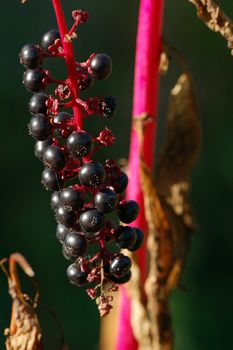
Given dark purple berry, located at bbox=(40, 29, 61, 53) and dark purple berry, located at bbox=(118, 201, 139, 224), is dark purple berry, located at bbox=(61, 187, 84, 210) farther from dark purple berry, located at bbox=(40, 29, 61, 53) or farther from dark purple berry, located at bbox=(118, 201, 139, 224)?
dark purple berry, located at bbox=(40, 29, 61, 53)

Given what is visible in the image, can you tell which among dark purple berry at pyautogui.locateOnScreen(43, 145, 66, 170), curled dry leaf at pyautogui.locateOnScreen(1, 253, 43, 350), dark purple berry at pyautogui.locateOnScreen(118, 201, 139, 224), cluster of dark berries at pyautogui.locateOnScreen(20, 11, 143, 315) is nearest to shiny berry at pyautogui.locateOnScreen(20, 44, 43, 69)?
cluster of dark berries at pyautogui.locateOnScreen(20, 11, 143, 315)

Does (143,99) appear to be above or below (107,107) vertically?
above

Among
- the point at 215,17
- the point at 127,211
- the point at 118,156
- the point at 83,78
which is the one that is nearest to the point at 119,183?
the point at 127,211

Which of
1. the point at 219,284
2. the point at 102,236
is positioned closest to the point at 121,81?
the point at 219,284

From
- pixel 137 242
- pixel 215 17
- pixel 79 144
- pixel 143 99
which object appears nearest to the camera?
pixel 79 144

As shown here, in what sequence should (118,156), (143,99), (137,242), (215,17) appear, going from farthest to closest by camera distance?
1. (118,156)
2. (143,99)
3. (215,17)
4. (137,242)

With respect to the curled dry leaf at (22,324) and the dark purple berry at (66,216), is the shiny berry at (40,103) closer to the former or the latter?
the dark purple berry at (66,216)

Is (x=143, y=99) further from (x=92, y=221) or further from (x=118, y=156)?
(x=118, y=156)
